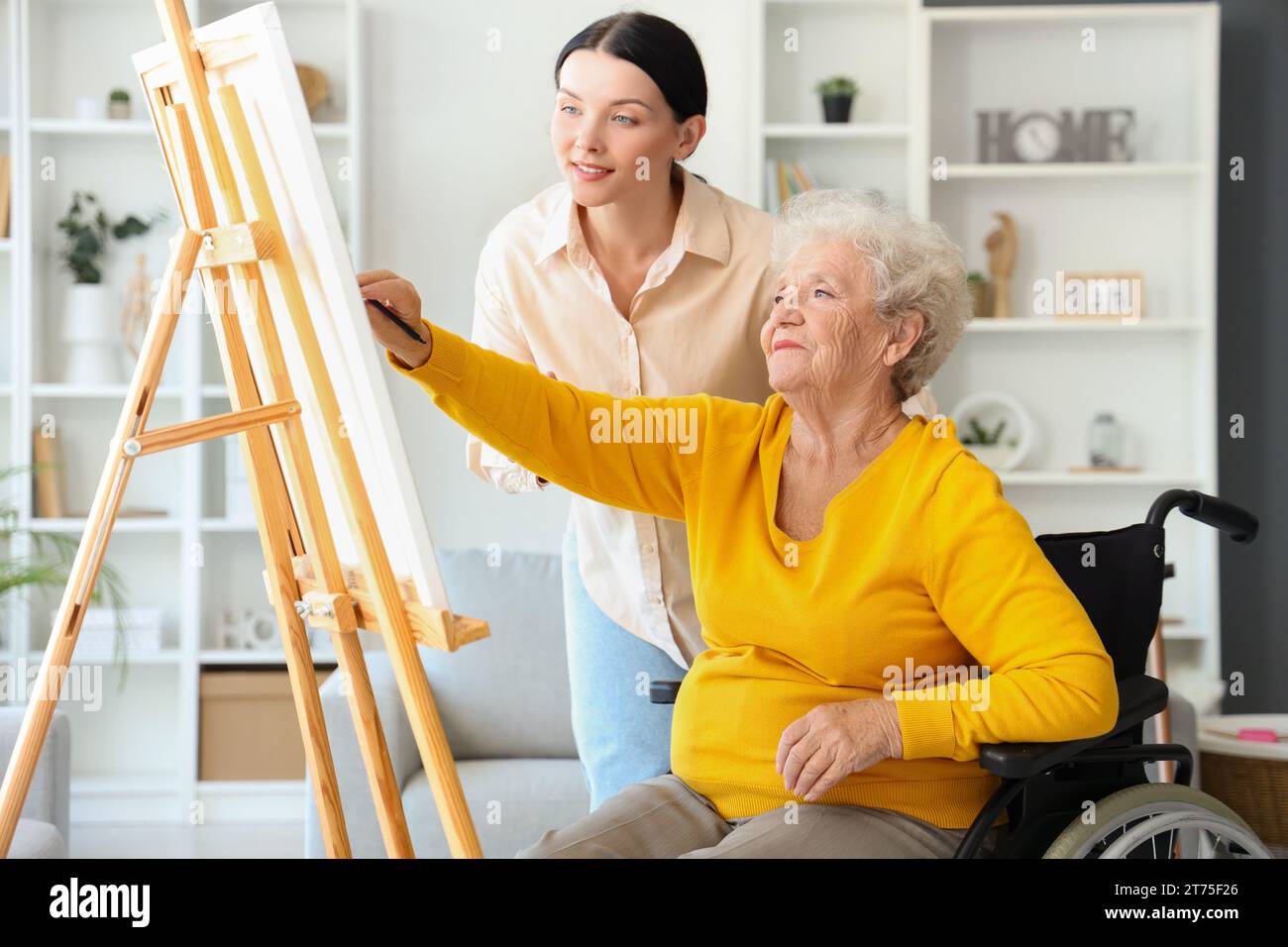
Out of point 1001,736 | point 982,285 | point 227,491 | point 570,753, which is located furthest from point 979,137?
point 1001,736

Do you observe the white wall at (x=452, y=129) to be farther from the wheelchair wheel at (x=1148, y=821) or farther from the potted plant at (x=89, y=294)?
the wheelchair wheel at (x=1148, y=821)

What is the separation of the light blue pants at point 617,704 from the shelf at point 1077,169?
2.10 m

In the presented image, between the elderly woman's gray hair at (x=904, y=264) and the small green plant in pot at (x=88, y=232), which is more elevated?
the small green plant in pot at (x=88, y=232)

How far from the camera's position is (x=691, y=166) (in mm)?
3803

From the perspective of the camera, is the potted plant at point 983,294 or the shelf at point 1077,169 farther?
the potted plant at point 983,294

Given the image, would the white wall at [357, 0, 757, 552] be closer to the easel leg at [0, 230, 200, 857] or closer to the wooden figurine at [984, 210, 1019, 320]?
the wooden figurine at [984, 210, 1019, 320]

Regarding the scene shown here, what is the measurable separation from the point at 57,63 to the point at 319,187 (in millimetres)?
2990

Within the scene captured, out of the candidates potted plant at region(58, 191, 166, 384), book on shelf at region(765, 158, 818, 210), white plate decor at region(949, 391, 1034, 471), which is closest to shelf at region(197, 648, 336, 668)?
potted plant at region(58, 191, 166, 384)

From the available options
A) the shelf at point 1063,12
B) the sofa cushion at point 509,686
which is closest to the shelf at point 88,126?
the sofa cushion at point 509,686

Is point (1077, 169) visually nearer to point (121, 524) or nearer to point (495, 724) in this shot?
point (495, 724)

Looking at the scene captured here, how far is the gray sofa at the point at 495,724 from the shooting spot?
100 inches

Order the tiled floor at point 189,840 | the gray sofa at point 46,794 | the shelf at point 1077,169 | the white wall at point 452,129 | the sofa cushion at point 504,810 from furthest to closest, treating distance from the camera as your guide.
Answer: the white wall at point 452,129 < the shelf at point 1077,169 < the tiled floor at point 189,840 < the sofa cushion at point 504,810 < the gray sofa at point 46,794

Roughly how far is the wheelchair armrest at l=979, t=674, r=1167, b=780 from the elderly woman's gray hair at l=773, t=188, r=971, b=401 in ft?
1.52

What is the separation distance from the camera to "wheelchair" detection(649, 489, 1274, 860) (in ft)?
4.70
